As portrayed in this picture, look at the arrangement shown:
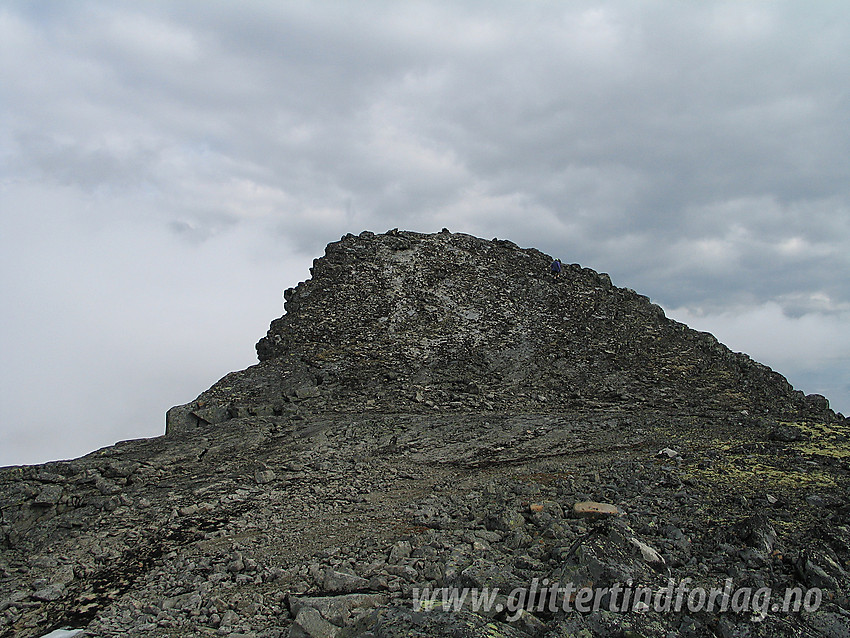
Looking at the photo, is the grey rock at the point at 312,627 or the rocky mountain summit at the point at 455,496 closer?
the rocky mountain summit at the point at 455,496

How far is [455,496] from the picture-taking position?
902 centimetres

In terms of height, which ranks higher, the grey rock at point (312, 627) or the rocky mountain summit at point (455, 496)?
the rocky mountain summit at point (455, 496)

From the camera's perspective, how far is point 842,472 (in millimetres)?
8828

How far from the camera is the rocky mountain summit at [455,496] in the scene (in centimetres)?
498

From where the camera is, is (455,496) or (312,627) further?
(455,496)

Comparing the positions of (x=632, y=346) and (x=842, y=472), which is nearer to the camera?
(x=842, y=472)

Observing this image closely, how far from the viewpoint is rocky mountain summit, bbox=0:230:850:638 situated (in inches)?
196

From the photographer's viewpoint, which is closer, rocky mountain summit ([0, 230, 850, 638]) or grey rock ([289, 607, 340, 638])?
rocky mountain summit ([0, 230, 850, 638])

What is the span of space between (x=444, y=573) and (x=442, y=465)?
560cm

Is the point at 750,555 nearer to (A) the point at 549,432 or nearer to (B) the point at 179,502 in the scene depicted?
(A) the point at 549,432

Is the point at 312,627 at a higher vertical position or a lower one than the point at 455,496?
lower

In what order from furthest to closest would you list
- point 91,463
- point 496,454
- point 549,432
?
1. point 549,432
2. point 496,454
3. point 91,463

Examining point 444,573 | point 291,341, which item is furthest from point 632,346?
point 444,573

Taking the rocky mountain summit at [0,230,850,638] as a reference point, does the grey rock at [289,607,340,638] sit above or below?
below
